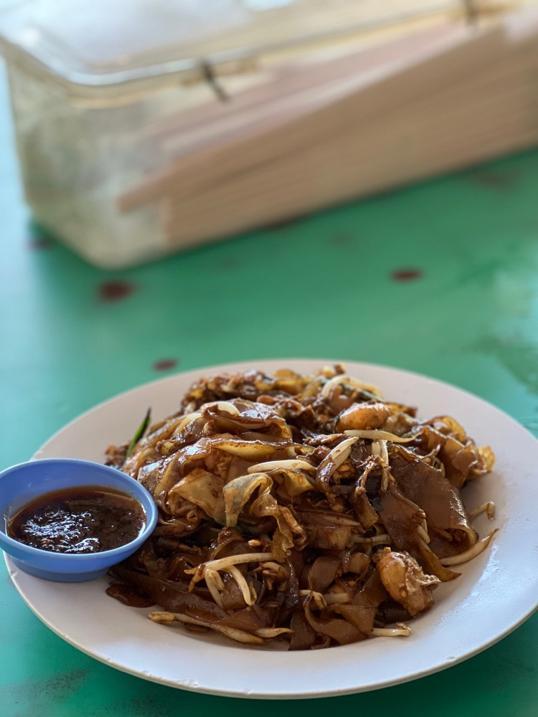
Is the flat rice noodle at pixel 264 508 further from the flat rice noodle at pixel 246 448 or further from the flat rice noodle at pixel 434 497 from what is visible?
the flat rice noodle at pixel 434 497

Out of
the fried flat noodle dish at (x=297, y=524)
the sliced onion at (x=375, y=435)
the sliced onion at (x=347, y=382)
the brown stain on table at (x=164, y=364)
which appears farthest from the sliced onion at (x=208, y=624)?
the brown stain on table at (x=164, y=364)

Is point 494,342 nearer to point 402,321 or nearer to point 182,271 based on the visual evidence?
point 402,321

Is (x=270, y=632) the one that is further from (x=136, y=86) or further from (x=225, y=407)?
(x=136, y=86)

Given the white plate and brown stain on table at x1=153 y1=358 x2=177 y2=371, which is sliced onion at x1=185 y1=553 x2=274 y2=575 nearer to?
the white plate

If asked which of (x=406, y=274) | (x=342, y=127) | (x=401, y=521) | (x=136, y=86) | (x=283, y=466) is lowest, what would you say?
(x=406, y=274)

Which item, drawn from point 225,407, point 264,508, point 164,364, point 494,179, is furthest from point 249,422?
point 494,179

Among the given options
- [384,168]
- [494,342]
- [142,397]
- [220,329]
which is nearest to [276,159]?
[384,168]
